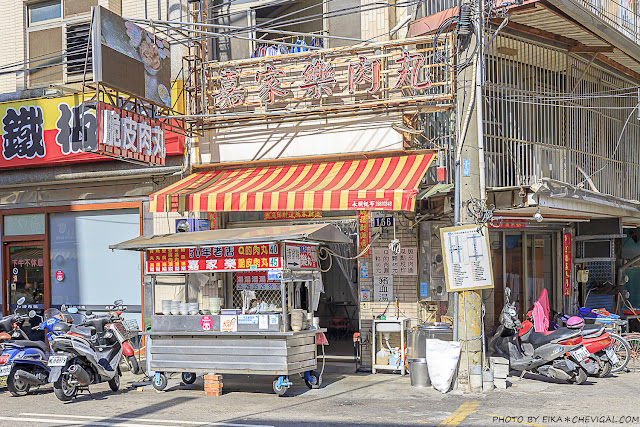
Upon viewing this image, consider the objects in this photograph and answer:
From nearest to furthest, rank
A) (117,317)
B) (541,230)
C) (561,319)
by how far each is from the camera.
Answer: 1. (117,317)
2. (561,319)
3. (541,230)

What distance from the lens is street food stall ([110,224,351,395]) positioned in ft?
34.5

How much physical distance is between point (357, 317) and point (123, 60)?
695 centimetres

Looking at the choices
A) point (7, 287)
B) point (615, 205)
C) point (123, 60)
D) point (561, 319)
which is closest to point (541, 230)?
point (615, 205)

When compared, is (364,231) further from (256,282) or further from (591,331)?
(591,331)

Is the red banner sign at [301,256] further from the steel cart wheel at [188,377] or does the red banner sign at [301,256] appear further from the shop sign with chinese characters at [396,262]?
the steel cart wheel at [188,377]

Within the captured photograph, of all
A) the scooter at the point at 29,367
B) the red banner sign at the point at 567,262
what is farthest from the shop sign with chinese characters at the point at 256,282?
the red banner sign at the point at 567,262

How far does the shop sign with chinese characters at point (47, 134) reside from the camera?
46.8 feet

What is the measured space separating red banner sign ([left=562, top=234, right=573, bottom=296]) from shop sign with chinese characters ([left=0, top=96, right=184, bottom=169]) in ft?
29.2

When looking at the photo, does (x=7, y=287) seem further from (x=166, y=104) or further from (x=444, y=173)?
(x=444, y=173)

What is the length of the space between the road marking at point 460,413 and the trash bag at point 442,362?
2.37 ft

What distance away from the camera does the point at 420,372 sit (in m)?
11.1

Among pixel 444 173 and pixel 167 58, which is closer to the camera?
Answer: pixel 444 173

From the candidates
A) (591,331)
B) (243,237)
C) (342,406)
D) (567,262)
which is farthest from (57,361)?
(567,262)

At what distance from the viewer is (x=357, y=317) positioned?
47.3 ft
